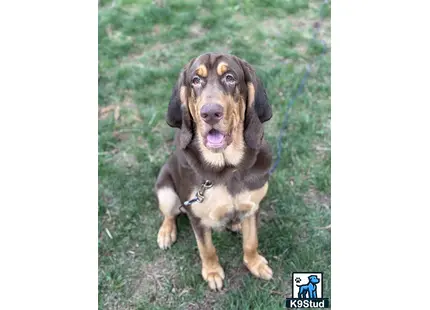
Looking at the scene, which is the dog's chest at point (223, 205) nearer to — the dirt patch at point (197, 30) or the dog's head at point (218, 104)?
the dog's head at point (218, 104)

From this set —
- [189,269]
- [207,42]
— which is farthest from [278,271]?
[207,42]

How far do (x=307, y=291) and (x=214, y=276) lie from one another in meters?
0.83

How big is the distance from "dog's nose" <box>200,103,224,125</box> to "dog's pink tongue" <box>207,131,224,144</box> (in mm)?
137

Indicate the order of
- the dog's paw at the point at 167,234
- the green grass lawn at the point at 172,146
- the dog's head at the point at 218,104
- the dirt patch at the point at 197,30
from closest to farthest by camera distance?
the dog's head at the point at 218,104, the green grass lawn at the point at 172,146, the dog's paw at the point at 167,234, the dirt patch at the point at 197,30

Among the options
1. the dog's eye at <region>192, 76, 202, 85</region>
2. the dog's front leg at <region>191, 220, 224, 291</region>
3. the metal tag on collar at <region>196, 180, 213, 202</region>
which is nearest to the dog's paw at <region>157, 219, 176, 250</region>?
the dog's front leg at <region>191, 220, 224, 291</region>

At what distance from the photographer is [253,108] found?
10.1ft

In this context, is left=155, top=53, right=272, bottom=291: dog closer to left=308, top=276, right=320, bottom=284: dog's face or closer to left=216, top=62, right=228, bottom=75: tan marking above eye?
left=216, top=62, right=228, bottom=75: tan marking above eye

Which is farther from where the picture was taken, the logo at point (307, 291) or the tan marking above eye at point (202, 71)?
the logo at point (307, 291)

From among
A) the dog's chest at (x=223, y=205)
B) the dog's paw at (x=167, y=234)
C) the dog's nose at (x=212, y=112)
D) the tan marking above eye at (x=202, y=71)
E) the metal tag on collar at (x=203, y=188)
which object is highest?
the tan marking above eye at (x=202, y=71)

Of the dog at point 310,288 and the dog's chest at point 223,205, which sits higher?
the dog's chest at point 223,205

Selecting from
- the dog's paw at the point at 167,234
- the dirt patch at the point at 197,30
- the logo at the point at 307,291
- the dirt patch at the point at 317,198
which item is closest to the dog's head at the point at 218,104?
the dog's paw at the point at 167,234

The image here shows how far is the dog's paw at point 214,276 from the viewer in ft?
12.3

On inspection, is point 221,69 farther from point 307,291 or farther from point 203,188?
point 307,291

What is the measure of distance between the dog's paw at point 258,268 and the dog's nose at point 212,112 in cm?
164
